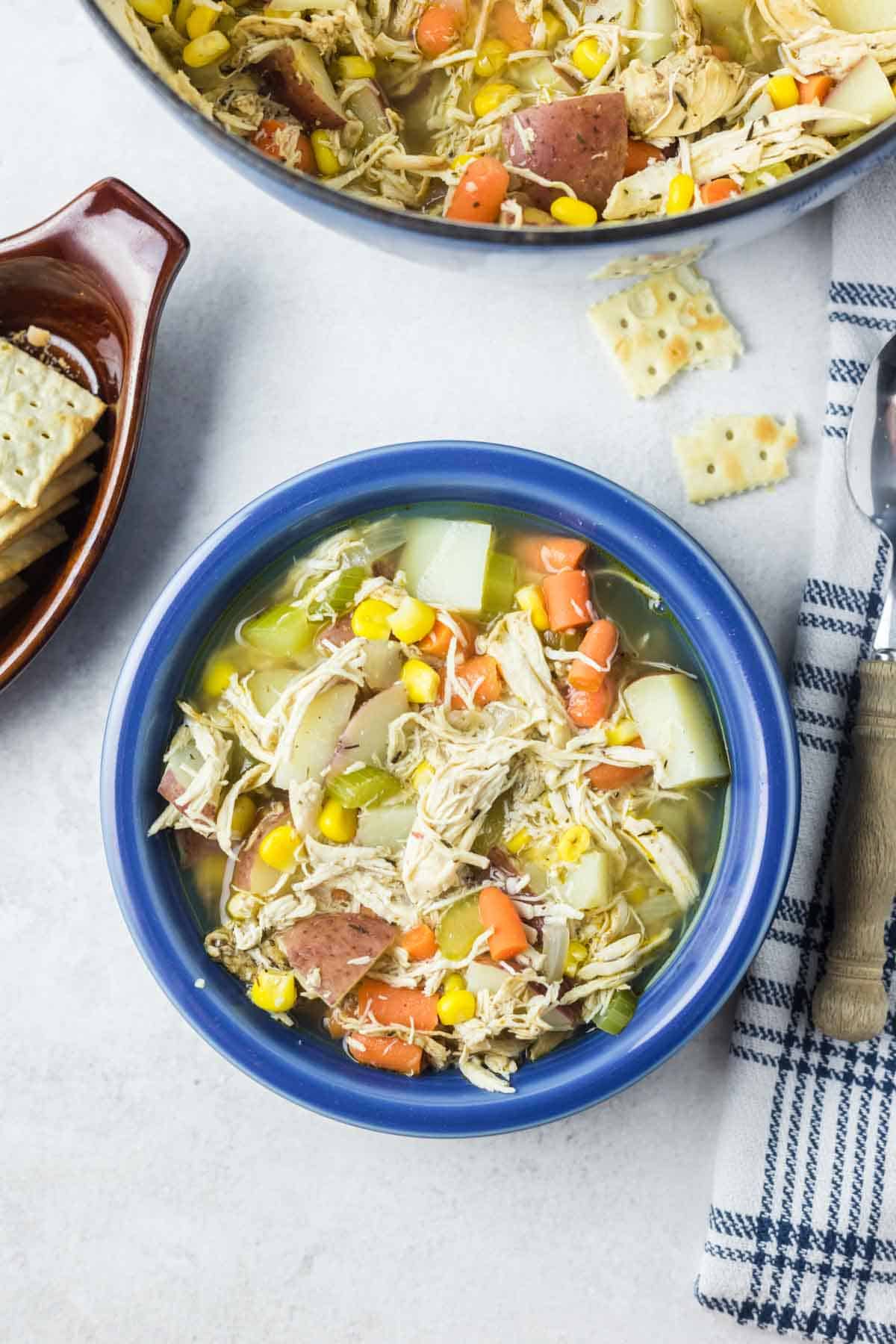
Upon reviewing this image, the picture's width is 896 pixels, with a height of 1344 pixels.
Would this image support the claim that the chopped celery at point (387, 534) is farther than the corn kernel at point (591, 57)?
Yes

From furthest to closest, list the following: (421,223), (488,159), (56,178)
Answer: (56,178) < (488,159) < (421,223)

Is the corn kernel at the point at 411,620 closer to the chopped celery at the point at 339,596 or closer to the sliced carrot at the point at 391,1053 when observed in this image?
the chopped celery at the point at 339,596

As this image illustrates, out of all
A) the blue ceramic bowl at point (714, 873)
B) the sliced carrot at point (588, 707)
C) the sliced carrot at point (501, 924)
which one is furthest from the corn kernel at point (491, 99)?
the sliced carrot at point (501, 924)

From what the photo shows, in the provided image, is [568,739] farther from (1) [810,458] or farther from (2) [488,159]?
(2) [488,159]

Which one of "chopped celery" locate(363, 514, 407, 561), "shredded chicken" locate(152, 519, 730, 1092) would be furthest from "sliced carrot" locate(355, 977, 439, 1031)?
"chopped celery" locate(363, 514, 407, 561)

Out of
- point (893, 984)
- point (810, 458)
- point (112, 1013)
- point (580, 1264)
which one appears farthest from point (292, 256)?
point (580, 1264)

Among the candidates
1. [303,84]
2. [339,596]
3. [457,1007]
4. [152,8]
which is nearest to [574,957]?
[457,1007]

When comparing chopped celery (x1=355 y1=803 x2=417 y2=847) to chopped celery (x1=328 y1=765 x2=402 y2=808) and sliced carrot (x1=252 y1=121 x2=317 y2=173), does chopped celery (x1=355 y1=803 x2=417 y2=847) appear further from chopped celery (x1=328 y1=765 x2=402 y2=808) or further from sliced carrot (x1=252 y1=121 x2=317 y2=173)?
sliced carrot (x1=252 y1=121 x2=317 y2=173)
